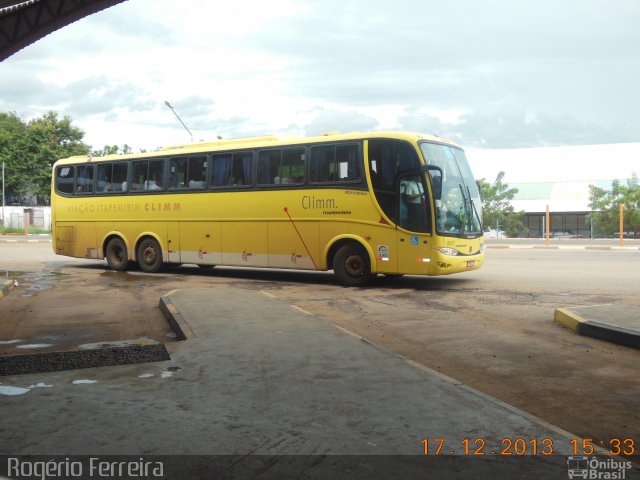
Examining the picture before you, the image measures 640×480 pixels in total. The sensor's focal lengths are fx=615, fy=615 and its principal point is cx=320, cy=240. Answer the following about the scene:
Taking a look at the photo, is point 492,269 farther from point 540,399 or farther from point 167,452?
point 167,452

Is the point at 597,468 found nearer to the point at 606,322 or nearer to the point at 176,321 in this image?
the point at 606,322

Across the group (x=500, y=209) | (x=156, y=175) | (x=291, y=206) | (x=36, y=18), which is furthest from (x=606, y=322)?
(x=500, y=209)

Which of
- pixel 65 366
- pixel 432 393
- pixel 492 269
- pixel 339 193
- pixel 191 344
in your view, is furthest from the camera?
pixel 492 269

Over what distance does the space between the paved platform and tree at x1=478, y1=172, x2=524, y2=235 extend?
33.0 m

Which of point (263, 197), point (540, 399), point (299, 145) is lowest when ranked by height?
point (540, 399)

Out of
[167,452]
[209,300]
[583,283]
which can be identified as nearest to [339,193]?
[209,300]

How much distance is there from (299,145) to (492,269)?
6777 mm

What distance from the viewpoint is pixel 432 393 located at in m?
4.86

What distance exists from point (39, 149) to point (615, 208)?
177ft

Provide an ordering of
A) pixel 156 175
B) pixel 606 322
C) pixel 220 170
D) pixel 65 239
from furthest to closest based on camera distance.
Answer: pixel 65 239
pixel 156 175
pixel 220 170
pixel 606 322

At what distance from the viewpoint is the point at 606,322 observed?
309 inches

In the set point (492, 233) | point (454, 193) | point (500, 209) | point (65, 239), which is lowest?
point (492, 233)

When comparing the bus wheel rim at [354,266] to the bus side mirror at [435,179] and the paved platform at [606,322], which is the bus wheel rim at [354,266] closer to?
A: the bus side mirror at [435,179]

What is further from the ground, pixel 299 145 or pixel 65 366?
pixel 299 145
